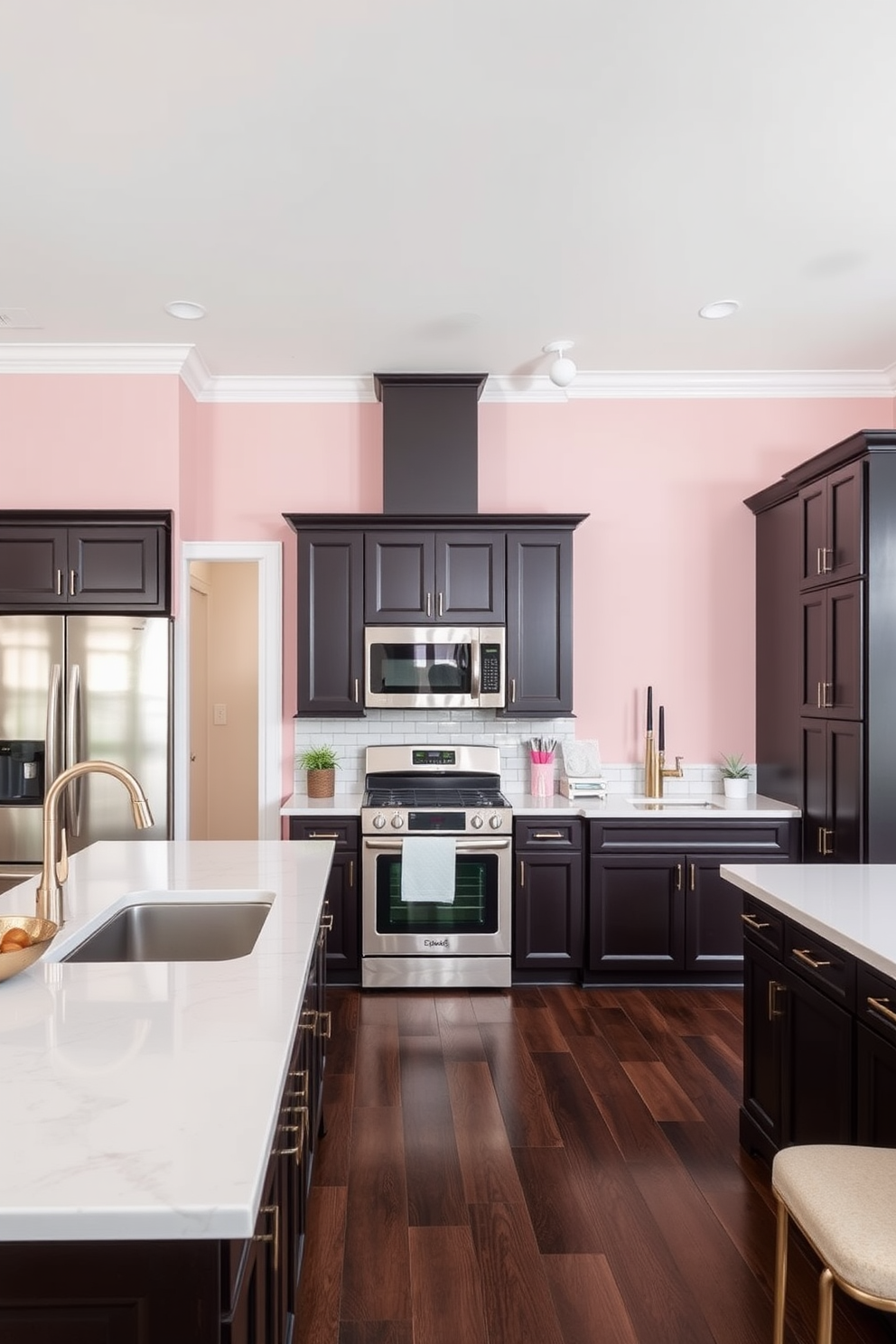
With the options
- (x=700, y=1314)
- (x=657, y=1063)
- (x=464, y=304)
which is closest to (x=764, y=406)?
(x=464, y=304)

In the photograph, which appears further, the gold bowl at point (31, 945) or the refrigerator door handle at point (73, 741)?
the refrigerator door handle at point (73, 741)

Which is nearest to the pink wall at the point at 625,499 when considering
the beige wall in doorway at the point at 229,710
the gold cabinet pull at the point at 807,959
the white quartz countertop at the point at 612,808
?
the white quartz countertop at the point at 612,808

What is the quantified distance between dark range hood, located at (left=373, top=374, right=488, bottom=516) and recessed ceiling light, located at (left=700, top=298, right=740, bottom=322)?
118cm

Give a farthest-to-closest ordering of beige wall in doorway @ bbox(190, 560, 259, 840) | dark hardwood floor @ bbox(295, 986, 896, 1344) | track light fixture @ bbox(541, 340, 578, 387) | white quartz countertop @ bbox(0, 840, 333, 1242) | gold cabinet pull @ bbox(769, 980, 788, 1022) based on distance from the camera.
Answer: beige wall in doorway @ bbox(190, 560, 259, 840)
track light fixture @ bbox(541, 340, 578, 387)
gold cabinet pull @ bbox(769, 980, 788, 1022)
dark hardwood floor @ bbox(295, 986, 896, 1344)
white quartz countertop @ bbox(0, 840, 333, 1242)

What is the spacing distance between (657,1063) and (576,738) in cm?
181

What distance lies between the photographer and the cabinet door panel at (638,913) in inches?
164

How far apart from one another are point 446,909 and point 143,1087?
3030mm

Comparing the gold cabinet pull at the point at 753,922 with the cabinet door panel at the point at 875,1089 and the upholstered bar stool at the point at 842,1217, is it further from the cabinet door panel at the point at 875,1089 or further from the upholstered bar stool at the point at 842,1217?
the upholstered bar stool at the point at 842,1217

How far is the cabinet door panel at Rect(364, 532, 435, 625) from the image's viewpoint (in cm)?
441

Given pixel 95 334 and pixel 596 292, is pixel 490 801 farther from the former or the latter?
pixel 95 334

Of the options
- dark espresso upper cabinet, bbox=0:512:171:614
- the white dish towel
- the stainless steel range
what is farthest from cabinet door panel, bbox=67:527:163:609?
the white dish towel

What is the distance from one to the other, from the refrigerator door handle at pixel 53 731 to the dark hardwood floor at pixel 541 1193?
5.72 feet

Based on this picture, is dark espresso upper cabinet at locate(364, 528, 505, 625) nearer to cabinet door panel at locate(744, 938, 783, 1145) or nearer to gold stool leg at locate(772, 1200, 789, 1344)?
cabinet door panel at locate(744, 938, 783, 1145)

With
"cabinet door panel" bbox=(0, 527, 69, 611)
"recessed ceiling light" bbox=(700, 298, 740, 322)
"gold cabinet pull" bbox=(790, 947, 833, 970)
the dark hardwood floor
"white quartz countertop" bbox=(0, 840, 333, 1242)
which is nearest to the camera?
"white quartz countertop" bbox=(0, 840, 333, 1242)
